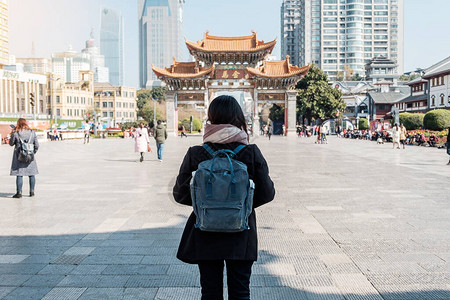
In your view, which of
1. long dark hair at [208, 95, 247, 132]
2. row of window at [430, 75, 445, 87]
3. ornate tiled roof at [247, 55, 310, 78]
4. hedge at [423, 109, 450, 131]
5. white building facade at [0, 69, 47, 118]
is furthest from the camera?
white building facade at [0, 69, 47, 118]

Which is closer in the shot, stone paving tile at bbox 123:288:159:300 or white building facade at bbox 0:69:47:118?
stone paving tile at bbox 123:288:159:300

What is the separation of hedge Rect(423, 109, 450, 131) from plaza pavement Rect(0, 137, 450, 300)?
26.4 meters

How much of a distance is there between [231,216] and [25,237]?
14.2 ft

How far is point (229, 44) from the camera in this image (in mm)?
55531

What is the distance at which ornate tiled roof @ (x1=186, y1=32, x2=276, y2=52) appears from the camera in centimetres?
5359

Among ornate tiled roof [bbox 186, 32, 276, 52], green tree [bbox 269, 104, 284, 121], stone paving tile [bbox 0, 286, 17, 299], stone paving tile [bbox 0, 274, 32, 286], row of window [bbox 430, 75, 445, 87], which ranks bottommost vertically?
stone paving tile [bbox 0, 286, 17, 299]

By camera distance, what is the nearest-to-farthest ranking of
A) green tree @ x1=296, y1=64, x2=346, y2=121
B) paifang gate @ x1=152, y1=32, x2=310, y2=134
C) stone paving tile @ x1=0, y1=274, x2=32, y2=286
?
1. stone paving tile @ x1=0, y1=274, x2=32, y2=286
2. paifang gate @ x1=152, y1=32, x2=310, y2=134
3. green tree @ x1=296, y1=64, x2=346, y2=121

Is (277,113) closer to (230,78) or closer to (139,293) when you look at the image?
(230,78)

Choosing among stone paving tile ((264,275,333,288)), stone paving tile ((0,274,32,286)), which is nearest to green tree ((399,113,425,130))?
stone paving tile ((264,275,333,288))

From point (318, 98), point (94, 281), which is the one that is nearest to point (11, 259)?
point (94, 281)

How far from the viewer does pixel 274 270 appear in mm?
4617

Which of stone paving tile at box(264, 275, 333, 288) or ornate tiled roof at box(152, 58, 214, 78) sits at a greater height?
ornate tiled roof at box(152, 58, 214, 78)

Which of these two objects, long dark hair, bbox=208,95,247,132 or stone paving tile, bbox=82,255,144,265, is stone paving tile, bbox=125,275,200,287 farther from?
long dark hair, bbox=208,95,247,132

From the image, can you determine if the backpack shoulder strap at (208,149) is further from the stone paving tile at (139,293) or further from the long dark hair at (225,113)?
the stone paving tile at (139,293)
